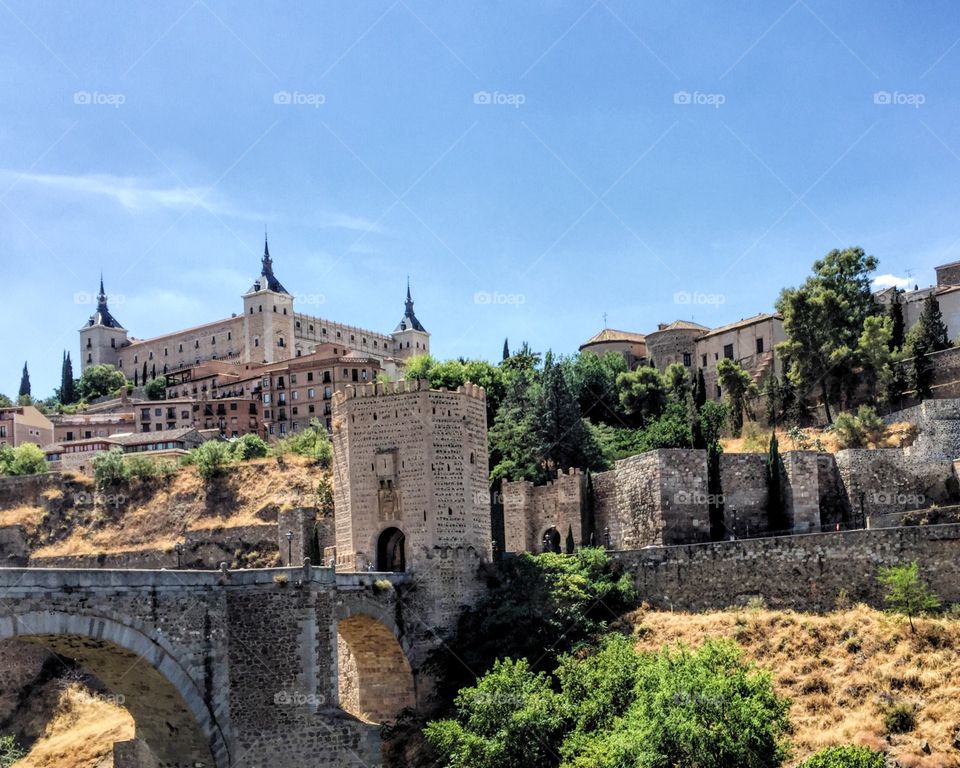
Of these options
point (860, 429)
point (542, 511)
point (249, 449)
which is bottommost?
point (542, 511)

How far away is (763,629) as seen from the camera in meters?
31.3

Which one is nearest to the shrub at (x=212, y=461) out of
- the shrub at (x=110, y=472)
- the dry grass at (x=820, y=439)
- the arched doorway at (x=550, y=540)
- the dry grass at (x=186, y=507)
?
the dry grass at (x=186, y=507)

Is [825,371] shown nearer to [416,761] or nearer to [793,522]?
[793,522]

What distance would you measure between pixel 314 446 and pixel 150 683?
33.5 metres

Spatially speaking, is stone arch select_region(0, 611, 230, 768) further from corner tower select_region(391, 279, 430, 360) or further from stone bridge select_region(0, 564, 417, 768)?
corner tower select_region(391, 279, 430, 360)

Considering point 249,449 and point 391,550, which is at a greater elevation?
point 249,449

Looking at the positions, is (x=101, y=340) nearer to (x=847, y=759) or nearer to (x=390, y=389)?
(x=390, y=389)

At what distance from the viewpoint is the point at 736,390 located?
57844 millimetres

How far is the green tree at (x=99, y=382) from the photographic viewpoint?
11139 cm

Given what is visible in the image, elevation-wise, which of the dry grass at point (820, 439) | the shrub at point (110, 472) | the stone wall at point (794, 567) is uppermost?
the shrub at point (110, 472)

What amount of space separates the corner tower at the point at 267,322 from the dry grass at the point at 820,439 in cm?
5587

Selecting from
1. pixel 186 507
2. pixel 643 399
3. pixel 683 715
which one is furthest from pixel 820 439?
pixel 186 507

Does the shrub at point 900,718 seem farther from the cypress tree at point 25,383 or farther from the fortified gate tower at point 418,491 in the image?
the cypress tree at point 25,383

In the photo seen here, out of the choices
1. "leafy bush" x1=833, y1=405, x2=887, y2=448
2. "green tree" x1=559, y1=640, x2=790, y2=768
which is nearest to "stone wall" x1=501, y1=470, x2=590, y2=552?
"leafy bush" x1=833, y1=405, x2=887, y2=448
